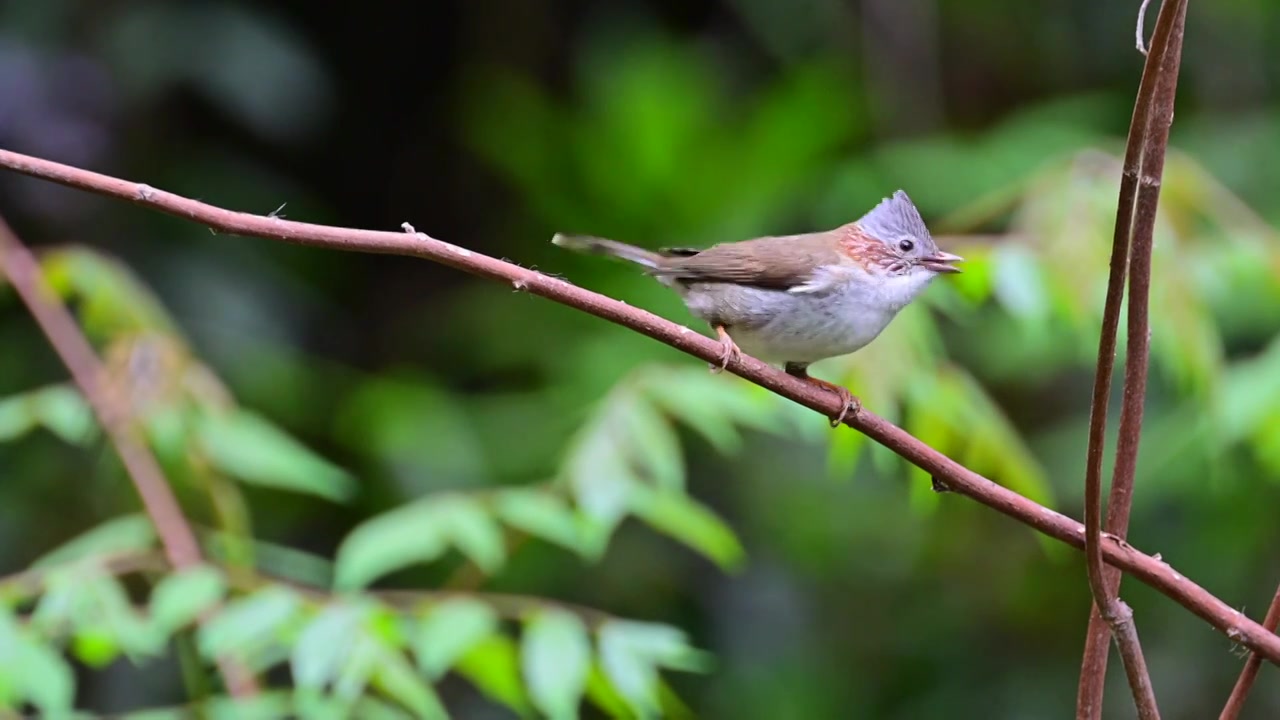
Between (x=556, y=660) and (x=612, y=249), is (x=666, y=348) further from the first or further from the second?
(x=556, y=660)

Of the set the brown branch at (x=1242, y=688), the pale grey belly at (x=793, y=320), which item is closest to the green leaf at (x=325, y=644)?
the pale grey belly at (x=793, y=320)

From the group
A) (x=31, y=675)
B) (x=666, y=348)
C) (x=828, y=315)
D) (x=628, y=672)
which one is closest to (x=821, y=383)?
(x=828, y=315)

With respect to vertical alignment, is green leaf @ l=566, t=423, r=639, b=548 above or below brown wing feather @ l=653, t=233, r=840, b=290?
below

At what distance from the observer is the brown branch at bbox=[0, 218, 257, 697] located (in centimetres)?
264

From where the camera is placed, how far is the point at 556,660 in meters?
2.42

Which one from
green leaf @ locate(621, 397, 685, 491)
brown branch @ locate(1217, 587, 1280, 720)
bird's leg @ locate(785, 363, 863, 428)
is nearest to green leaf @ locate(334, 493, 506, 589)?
green leaf @ locate(621, 397, 685, 491)

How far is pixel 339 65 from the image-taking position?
623cm

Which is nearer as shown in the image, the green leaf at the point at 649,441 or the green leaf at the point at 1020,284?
the green leaf at the point at 1020,284

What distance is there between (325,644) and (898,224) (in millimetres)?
1549

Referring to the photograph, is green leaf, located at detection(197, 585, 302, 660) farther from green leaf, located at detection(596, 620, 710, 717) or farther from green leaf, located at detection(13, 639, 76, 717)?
green leaf, located at detection(596, 620, 710, 717)

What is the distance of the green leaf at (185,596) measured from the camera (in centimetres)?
231

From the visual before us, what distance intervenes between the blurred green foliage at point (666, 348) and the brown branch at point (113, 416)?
5 centimetres

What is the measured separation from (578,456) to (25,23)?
3.14 metres

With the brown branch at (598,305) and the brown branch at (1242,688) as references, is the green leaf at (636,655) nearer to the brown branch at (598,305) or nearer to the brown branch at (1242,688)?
the brown branch at (598,305)
